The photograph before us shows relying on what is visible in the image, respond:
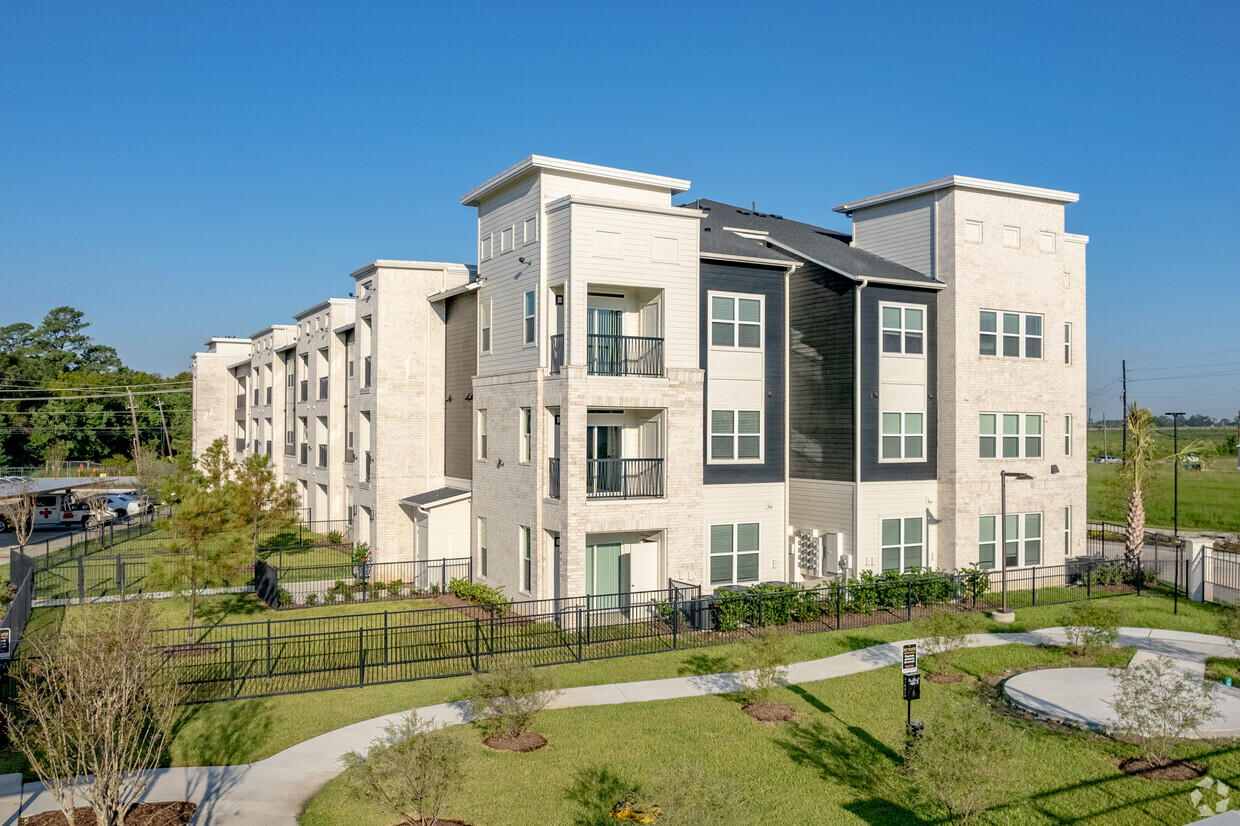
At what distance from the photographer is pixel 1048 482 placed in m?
29.3

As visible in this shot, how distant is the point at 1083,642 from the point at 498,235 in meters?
19.8

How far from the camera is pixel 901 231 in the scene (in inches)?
1141

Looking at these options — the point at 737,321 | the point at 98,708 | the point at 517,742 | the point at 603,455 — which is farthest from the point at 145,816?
the point at 737,321

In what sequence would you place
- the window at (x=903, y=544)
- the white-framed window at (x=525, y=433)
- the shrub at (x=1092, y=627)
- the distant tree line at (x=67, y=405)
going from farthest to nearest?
the distant tree line at (x=67, y=405) → the window at (x=903, y=544) → the white-framed window at (x=525, y=433) → the shrub at (x=1092, y=627)

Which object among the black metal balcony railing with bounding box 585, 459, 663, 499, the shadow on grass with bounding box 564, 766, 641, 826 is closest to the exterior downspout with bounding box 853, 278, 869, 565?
the black metal balcony railing with bounding box 585, 459, 663, 499

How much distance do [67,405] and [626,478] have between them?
81.5 m

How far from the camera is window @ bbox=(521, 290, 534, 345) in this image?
24.2m

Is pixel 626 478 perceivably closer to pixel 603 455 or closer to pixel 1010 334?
pixel 603 455

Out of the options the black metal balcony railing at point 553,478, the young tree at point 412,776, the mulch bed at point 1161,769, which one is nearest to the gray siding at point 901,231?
the black metal balcony railing at point 553,478

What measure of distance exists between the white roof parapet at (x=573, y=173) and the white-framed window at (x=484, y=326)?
3.47 meters

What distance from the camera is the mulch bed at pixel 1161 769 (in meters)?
12.9

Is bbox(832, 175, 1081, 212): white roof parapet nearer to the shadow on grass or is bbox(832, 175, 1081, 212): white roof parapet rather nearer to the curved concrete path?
the curved concrete path

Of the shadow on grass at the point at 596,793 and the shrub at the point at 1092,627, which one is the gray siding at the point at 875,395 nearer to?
the shrub at the point at 1092,627

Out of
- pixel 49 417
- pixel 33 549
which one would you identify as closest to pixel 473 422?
pixel 33 549
